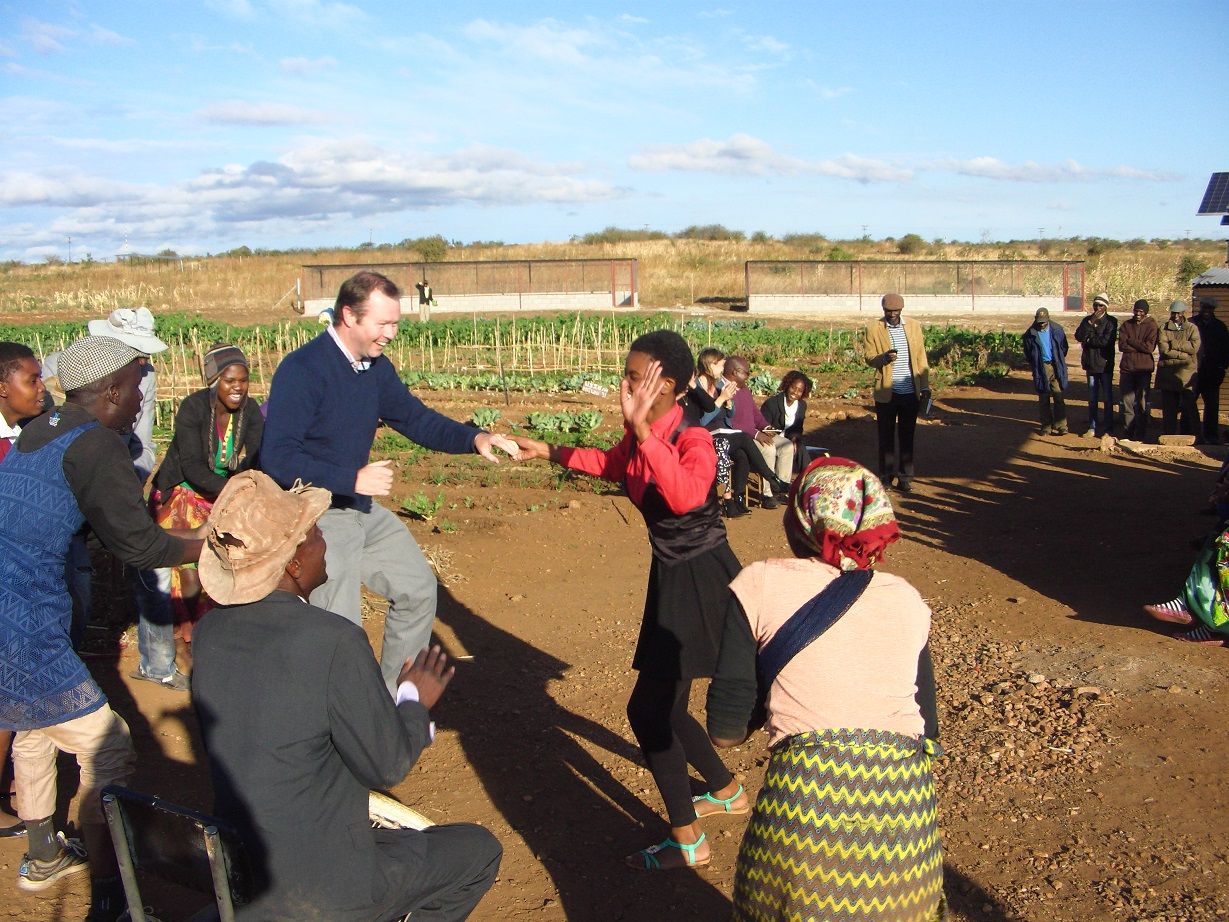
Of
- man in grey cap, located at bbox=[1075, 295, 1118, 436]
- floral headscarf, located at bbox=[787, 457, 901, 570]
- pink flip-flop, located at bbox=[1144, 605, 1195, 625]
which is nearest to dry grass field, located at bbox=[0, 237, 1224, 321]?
man in grey cap, located at bbox=[1075, 295, 1118, 436]

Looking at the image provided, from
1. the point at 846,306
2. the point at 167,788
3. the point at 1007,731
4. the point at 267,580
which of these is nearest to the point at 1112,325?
the point at 1007,731

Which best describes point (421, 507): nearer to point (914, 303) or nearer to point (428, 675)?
point (428, 675)

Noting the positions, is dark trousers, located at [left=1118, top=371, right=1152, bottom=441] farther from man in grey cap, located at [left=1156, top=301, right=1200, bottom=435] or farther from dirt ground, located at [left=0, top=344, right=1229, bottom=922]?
dirt ground, located at [left=0, top=344, right=1229, bottom=922]

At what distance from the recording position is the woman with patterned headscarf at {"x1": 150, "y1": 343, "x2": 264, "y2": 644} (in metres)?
6.18

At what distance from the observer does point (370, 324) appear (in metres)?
4.60

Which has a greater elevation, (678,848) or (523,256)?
(523,256)

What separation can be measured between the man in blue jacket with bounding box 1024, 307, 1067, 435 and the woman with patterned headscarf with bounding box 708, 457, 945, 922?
1298 cm

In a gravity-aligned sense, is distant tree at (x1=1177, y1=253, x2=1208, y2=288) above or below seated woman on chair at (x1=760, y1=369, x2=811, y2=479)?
above

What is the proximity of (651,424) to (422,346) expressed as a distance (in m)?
22.5

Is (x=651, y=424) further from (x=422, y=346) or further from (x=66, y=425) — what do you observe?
(x=422, y=346)

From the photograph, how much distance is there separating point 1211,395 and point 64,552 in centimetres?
1376

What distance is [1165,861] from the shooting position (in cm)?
430

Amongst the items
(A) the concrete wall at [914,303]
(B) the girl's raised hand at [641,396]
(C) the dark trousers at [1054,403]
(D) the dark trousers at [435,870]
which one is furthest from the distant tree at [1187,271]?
(D) the dark trousers at [435,870]

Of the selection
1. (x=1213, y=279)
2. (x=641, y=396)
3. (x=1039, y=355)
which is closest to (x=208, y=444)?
(x=641, y=396)
